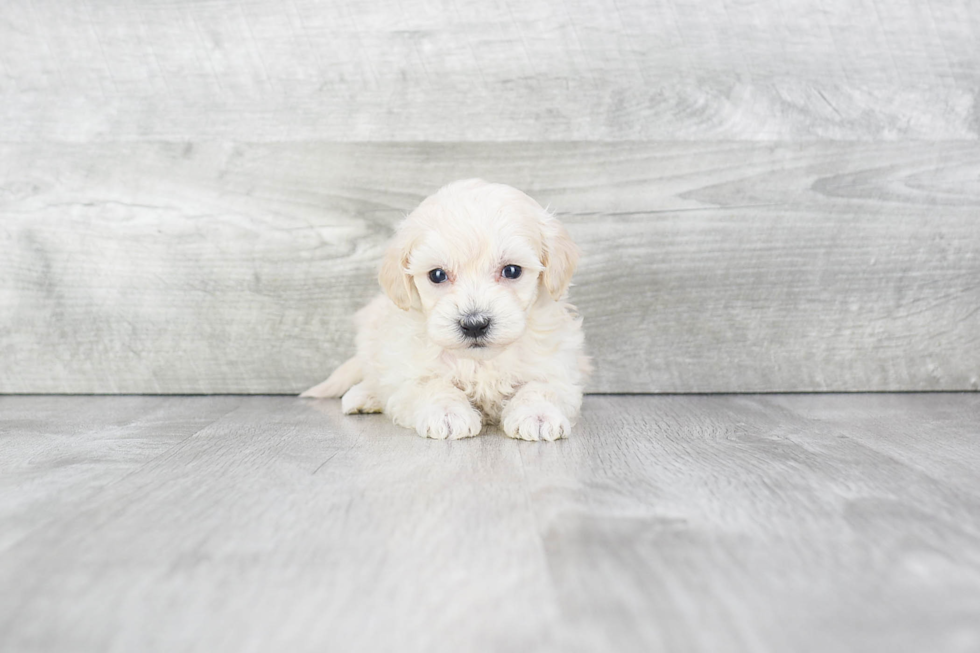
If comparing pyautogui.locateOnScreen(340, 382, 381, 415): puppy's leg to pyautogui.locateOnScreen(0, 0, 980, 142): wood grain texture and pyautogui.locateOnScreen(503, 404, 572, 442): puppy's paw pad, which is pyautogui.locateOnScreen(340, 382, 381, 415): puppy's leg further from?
pyautogui.locateOnScreen(0, 0, 980, 142): wood grain texture

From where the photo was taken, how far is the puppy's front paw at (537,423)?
165 cm

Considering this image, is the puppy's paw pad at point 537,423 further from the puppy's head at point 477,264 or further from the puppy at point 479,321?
the puppy's head at point 477,264

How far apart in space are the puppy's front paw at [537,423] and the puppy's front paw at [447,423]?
81 mm

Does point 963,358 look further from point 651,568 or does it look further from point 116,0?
point 116,0

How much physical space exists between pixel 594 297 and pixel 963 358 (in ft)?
3.87

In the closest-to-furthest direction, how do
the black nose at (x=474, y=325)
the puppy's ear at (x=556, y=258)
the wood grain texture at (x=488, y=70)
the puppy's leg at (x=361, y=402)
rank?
the black nose at (x=474, y=325) < the puppy's ear at (x=556, y=258) < the puppy's leg at (x=361, y=402) < the wood grain texture at (x=488, y=70)

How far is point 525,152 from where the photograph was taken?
229 centimetres

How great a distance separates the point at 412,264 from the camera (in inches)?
68.7

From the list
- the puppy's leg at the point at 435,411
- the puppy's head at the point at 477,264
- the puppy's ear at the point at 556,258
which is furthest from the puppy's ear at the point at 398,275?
the puppy's ear at the point at 556,258

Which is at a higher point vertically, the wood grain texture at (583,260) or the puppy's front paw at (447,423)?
the wood grain texture at (583,260)

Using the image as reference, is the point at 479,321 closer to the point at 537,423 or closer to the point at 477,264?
the point at 477,264

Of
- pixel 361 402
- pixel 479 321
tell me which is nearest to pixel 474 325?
pixel 479 321

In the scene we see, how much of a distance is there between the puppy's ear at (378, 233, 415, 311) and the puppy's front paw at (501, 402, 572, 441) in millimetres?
377

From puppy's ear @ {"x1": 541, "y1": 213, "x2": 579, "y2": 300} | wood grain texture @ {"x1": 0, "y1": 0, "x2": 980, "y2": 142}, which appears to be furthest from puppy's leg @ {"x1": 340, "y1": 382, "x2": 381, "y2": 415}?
wood grain texture @ {"x1": 0, "y1": 0, "x2": 980, "y2": 142}
